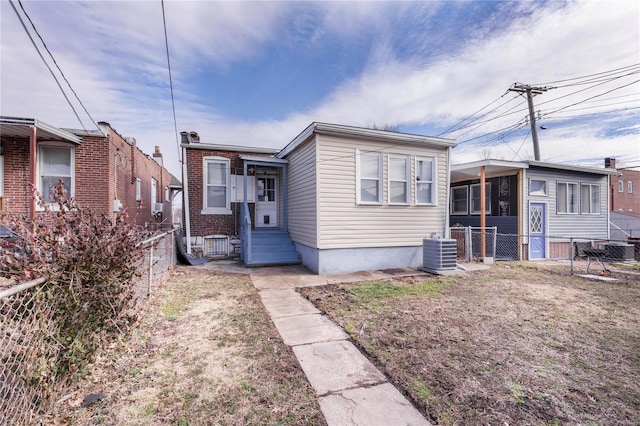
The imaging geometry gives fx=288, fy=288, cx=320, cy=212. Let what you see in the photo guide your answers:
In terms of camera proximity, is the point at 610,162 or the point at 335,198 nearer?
the point at 335,198

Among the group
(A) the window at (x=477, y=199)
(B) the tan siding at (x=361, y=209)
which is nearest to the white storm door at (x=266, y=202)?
(B) the tan siding at (x=361, y=209)

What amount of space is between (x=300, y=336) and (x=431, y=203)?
6911 millimetres

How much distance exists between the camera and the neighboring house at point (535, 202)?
11.6 meters

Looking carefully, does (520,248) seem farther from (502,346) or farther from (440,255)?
(502,346)

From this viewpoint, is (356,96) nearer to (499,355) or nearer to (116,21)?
(116,21)

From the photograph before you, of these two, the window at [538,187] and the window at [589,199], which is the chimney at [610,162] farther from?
the window at [538,187]

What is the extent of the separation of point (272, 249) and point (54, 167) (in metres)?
7.20

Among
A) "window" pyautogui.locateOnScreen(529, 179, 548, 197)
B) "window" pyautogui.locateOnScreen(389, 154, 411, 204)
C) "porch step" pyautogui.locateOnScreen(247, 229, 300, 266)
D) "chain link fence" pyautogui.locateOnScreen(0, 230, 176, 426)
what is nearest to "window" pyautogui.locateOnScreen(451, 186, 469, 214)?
"window" pyautogui.locateOnScreen(529, 179, 548, 197)

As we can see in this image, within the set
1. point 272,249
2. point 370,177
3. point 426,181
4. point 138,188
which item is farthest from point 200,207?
point 426,181

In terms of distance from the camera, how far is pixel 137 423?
2.21 metres

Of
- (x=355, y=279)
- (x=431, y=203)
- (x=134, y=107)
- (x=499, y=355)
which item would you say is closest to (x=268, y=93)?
(x=134, y=107)

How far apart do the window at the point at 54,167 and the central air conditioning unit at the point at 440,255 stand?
11003 mm

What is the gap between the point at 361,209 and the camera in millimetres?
8469

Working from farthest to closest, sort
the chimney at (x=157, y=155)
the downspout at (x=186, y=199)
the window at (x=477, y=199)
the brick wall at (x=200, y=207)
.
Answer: the chimney at (x=157, y=155) < the window at (x=477, y=199) < the brick wall at (x=200, y=207) < the downspout at (x=186, y=199)
